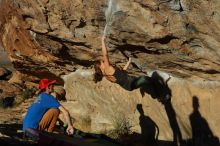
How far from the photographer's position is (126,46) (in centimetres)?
965

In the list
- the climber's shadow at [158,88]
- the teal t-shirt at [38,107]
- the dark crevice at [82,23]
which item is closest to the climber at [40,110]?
the teal t-shirt at [38,107]

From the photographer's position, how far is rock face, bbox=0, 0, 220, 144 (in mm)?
8219

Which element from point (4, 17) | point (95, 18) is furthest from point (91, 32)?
point (4, 17)

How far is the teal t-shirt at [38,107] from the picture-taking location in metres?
8.36

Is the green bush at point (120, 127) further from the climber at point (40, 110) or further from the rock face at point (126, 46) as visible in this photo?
the climber at point (40, 110)

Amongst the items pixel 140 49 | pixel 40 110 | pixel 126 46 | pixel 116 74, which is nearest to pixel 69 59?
pixel 126 46

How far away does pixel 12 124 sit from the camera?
12.3 meters

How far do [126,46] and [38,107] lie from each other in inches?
83.2

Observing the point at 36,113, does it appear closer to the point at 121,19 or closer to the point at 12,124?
the point at 121,19

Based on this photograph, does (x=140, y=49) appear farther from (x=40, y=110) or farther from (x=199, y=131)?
(x=40, y=110)

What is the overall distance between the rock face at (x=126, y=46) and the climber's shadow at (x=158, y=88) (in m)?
0.11

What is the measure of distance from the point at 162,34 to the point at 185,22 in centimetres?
57

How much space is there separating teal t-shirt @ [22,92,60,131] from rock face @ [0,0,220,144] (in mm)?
1723

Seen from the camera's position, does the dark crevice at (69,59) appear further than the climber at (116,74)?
Yes
